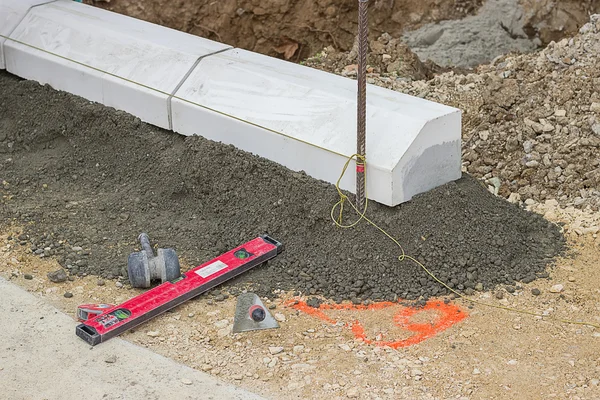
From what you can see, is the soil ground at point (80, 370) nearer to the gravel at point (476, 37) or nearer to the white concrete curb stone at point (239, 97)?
the white concrete curb stone at point (239, 97)

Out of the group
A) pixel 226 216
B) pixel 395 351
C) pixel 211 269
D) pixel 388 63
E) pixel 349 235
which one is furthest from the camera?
pixel 388 63

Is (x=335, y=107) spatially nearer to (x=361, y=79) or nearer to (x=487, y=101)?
(x=361, y=79)

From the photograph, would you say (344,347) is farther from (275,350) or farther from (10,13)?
(10,13)

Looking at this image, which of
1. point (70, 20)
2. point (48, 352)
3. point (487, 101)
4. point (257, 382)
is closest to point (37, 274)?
point (48, 352)

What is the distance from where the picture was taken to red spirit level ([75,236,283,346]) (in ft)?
15.5

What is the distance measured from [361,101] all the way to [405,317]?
3.84ft

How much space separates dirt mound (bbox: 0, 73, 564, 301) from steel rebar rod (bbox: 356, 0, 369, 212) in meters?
0.17

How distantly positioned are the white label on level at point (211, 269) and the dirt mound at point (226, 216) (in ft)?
0.50

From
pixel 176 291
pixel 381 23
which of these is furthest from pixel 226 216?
pixel 381 23

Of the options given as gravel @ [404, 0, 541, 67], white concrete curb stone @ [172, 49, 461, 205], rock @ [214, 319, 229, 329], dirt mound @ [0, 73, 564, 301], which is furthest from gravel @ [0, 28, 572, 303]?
gravel @ [404, 0, 541, 67]

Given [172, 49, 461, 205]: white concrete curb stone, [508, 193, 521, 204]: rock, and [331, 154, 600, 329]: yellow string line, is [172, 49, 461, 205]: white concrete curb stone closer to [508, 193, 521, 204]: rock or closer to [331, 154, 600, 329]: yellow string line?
[331, 154, 600, 329]: yellow string line

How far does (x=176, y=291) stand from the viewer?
16.4 feet

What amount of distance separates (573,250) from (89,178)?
320 cm

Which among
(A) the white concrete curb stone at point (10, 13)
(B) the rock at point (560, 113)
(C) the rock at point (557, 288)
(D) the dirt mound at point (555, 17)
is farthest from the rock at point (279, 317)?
(D) the dirt mound at point (555, 17)
